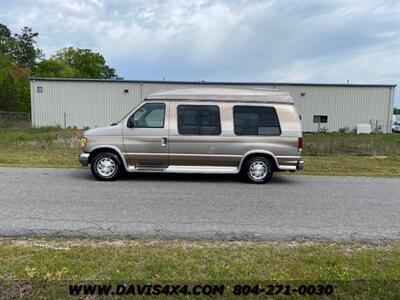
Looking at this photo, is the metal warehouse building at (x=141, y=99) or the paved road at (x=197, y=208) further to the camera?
the metal warehouse building at (x=141, y=99)

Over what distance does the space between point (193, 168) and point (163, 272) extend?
17.0ft

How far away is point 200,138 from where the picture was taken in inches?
337

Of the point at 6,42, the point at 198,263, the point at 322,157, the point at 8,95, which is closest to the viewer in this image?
the point at 198,263

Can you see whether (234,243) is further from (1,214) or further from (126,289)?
(1,214)

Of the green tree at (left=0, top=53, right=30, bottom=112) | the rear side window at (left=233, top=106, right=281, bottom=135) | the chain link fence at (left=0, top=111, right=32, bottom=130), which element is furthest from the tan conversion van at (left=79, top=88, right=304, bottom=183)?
the green tree at (left=0, top=53, right=30, bottom=112)

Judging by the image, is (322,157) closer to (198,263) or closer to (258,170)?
(258,170)

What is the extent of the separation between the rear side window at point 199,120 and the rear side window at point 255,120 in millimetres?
509

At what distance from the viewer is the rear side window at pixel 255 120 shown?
8625 mm

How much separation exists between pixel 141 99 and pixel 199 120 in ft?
75.4

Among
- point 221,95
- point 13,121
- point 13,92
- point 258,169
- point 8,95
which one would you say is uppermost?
point 13,92

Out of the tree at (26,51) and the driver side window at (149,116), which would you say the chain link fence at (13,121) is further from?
the tree at (26,51)

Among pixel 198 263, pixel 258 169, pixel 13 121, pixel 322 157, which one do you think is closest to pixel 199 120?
pixel 258 169

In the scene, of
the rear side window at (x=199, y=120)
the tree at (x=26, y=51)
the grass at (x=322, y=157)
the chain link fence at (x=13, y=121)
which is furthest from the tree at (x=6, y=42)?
the rear side window at (x=199, y=120)

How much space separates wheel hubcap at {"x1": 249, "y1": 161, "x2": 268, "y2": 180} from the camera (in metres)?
8.66
